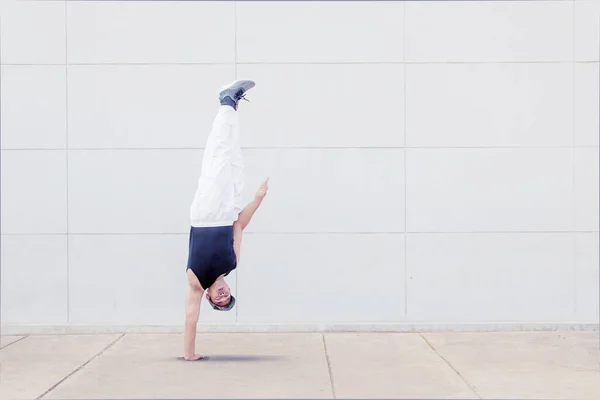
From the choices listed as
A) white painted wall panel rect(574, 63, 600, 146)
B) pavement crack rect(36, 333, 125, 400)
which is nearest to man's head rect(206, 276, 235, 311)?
pavement crack rect(36, 333, 125, 400)

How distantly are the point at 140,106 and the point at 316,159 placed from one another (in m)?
2.00

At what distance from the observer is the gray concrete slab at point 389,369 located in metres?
6.17

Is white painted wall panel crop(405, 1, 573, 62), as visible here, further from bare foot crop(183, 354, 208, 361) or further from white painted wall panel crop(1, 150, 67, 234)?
white painted wall panel crop(1, 150, 67, 234)

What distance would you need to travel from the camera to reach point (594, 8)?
8969mm

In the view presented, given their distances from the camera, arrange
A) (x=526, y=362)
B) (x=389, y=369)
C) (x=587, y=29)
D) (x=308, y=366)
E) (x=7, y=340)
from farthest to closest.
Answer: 1. (x=587, y=29)
2. (x=7, y=340)
3. (x=526, y=362)
4. (x=308, y=366)
5. (x=389, y=369)

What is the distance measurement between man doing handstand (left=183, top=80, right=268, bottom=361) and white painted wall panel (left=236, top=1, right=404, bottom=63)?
6.05 feet

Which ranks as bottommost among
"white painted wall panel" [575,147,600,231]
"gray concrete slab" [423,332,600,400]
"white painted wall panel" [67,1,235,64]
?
"gray concrete slab" [423,332,600,400]

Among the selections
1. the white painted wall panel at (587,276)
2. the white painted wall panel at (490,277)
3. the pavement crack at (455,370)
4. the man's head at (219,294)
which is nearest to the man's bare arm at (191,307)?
the man's head at (219,294)

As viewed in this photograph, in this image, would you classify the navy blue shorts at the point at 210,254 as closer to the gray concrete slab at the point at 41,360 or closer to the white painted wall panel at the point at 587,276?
→ the gray concrete slab at the point at 41,360

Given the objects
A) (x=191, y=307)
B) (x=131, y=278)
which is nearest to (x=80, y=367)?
(x=191, y=307)

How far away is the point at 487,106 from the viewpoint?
355 inches

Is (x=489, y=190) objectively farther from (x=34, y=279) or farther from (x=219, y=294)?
(x=34, y=279)

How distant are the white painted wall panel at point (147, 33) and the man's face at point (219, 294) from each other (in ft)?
9.59

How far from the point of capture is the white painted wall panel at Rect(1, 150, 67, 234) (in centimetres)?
901
